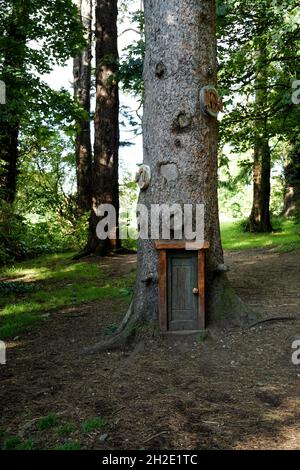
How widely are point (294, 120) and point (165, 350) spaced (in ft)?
21.9

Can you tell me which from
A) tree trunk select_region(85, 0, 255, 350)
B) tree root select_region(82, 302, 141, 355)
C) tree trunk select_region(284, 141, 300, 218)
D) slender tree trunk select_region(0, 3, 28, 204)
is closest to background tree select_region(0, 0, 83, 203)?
slender tree trunk select_region(0, 3, 28, 204)

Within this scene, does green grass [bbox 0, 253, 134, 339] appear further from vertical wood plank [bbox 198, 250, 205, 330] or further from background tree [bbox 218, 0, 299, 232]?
background tree [bbox 218, 0, 299, 232]

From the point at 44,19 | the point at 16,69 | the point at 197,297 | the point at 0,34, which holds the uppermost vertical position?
the point at 44,19

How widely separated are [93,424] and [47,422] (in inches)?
13.5

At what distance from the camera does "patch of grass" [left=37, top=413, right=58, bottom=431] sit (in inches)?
120

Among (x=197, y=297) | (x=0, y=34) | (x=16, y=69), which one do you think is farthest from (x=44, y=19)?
(x=197, y=297)

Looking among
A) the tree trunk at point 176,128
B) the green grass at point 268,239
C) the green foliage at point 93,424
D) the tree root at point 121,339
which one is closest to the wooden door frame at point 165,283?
the tree trunk at point 176,128

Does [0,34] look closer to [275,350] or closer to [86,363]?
[86,363]

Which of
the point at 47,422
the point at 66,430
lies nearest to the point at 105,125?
the point at 47,422

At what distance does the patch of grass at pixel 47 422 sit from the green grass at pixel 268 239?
28.8 feet

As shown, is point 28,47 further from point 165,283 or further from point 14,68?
point 165,283

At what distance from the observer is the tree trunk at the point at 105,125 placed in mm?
11578

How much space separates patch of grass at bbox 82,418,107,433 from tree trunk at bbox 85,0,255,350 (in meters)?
1.59

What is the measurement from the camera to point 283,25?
20.7 ft
